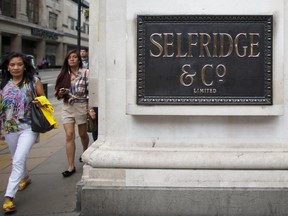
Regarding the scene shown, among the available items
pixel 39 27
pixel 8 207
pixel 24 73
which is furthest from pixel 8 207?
pixel 39 27

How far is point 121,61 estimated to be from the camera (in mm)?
4234

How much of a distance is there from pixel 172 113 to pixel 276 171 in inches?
47.0

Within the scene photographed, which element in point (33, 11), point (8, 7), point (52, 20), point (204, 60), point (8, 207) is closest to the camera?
point (204, 60)

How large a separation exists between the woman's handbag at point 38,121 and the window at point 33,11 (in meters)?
53.4

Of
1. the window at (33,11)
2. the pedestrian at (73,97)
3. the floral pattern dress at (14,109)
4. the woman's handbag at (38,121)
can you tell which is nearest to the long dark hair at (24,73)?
the floral pattern dress at (14,109)

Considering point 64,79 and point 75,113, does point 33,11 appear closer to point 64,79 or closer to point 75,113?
point 64,79

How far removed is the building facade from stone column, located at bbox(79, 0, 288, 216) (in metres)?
40.3

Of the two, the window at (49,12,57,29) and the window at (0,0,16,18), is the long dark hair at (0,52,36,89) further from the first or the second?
the window at (49,12,57,29)

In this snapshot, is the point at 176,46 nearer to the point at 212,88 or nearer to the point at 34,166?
the point at 212,88

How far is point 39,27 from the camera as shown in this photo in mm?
57094

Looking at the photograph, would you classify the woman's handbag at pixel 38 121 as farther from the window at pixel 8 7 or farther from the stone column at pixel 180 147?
the window at pixel 8 7

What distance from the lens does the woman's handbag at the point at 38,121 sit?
4859 millimetres

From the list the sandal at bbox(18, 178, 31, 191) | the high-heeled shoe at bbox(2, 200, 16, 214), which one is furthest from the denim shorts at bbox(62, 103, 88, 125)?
the high-heeled shoe at bbox(2, 200, 16, 214)

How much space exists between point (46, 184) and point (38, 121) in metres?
1.15
